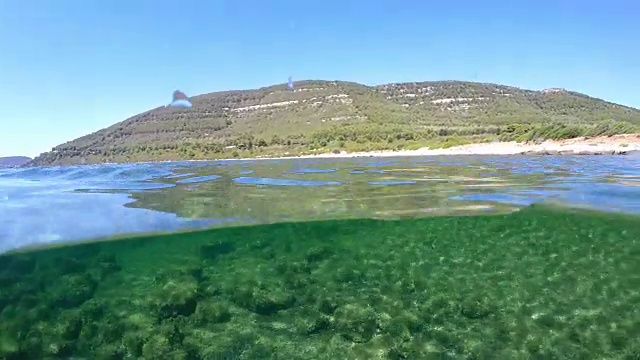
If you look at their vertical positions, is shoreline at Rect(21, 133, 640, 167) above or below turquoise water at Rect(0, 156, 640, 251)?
above

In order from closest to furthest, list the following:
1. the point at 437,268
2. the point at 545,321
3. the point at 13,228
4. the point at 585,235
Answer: the point at 545,321
the point at 437,268
the point at 13,228
the point at 585,235

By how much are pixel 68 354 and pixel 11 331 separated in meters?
1.64

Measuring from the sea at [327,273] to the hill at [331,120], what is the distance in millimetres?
44318

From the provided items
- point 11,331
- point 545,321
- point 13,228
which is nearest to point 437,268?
point 545,321

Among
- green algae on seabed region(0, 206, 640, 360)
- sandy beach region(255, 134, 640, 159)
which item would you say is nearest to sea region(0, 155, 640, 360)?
green algae on seabed region(0, 206, 640, 360)

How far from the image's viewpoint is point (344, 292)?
983 cm

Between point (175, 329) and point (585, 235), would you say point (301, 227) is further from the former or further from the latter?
point (585, 235)

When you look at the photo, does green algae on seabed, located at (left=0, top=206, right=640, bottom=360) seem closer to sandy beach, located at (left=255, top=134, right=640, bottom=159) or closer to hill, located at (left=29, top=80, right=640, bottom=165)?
sandy beach, located at (left=255, top=134, right=640, bottom=159)

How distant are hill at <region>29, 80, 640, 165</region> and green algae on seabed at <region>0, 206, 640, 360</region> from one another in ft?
150

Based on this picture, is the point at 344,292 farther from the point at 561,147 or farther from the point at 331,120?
the point at 331,120

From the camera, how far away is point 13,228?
12242mm

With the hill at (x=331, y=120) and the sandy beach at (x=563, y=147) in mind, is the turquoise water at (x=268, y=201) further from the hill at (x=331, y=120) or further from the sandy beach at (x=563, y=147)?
the hill at (x=331, y=120)

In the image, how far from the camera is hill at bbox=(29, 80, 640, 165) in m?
81.1

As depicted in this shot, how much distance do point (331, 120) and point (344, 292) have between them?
111 m
